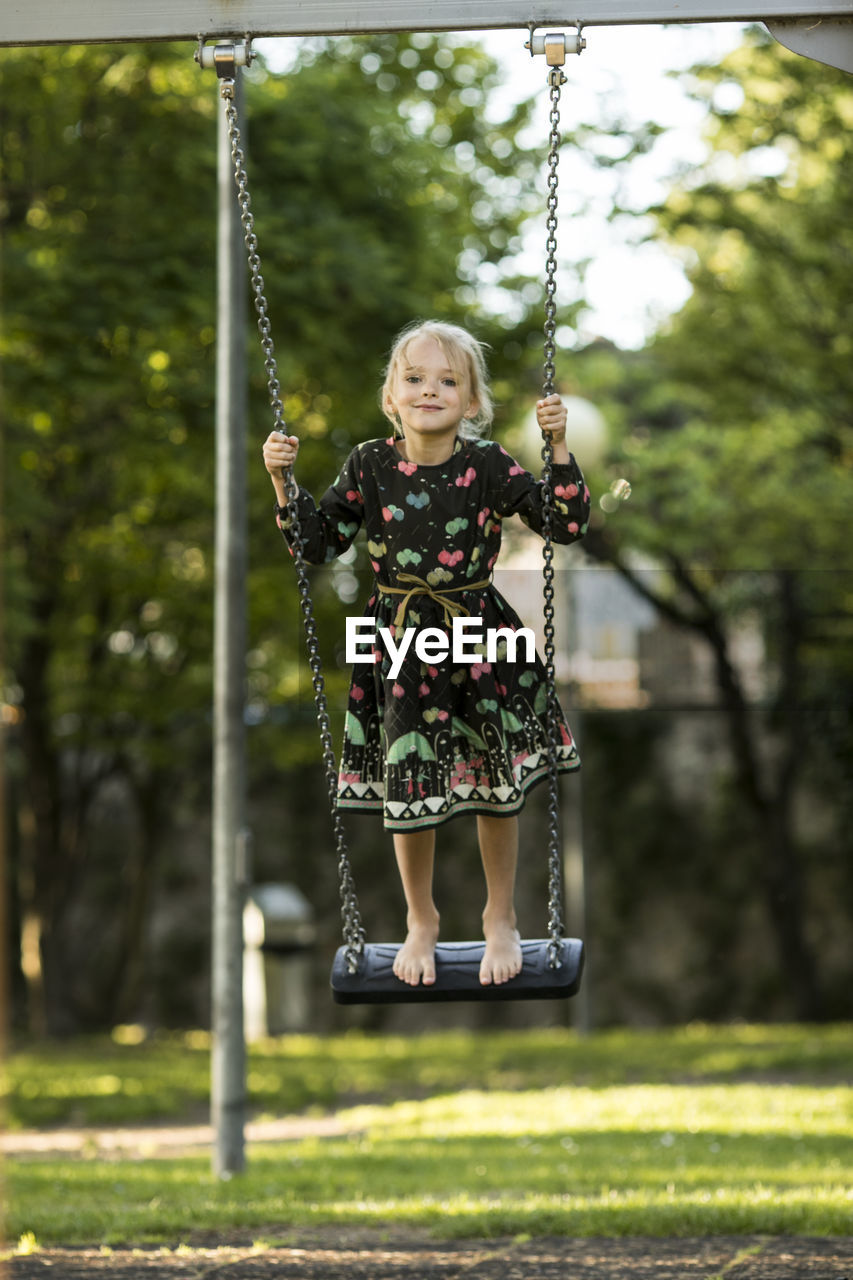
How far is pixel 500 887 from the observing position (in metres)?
4.47

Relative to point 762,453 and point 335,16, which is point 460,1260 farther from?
point 762,453

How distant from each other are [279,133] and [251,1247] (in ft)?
26.0

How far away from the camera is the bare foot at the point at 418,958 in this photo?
4238mm

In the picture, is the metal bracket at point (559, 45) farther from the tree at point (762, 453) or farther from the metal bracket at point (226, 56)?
the tree at point (762, 453)

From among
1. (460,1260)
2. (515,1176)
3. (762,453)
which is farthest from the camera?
(762,453)

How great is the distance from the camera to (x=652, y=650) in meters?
16.9

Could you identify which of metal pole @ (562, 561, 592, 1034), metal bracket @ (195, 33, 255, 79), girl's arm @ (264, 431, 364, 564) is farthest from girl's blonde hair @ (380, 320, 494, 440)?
metal pole @ (562, 561, 592, 1034)

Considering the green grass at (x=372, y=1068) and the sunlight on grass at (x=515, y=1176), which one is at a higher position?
the sunlight on grass at (x=515, y=1176)

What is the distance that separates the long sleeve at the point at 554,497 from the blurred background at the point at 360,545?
652 centimetres

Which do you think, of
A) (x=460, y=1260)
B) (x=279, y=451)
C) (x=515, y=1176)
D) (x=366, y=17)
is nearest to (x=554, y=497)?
(x=279, y=451)

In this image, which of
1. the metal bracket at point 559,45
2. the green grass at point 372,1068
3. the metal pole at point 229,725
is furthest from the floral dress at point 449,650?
the green grass at point 372,1068

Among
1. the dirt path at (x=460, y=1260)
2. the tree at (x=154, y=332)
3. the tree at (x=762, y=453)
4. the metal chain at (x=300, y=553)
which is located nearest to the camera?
the metal chain at (x=300, y=553)

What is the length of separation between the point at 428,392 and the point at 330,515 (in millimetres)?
459

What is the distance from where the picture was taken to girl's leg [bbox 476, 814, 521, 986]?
A: 427 cm
